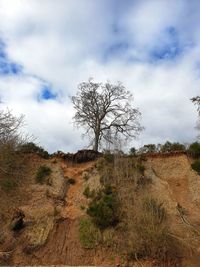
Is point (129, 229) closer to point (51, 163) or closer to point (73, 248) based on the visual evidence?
point (73, 248)

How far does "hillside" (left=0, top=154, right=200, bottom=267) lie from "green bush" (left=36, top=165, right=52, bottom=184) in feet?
1.01

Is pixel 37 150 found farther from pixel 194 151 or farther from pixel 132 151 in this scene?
pixel 194 151

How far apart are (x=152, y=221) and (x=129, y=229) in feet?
4.53

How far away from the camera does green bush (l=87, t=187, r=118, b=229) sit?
77.2ft

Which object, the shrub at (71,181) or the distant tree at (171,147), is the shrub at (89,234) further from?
the distant tree at (171,147)

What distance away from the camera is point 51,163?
32.1 meters

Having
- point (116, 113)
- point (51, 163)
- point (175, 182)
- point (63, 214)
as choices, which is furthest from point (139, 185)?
point (116, 113)

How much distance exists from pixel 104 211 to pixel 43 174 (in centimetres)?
791

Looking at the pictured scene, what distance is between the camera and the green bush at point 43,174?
98.0ft

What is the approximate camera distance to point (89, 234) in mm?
23547

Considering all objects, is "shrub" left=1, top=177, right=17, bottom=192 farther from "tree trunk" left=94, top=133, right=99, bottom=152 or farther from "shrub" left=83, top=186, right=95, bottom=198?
"tree trunk" left=94, top=133, right=99, bottom=152

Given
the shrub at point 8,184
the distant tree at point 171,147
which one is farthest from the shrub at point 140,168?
the shrub at point 8,184

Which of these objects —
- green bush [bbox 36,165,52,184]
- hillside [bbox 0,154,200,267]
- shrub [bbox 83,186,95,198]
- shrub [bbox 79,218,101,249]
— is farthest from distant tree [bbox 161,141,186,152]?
shrub [bbox 79,218,101,249]

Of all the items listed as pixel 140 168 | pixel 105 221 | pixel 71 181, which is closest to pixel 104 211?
pixel 105 221
